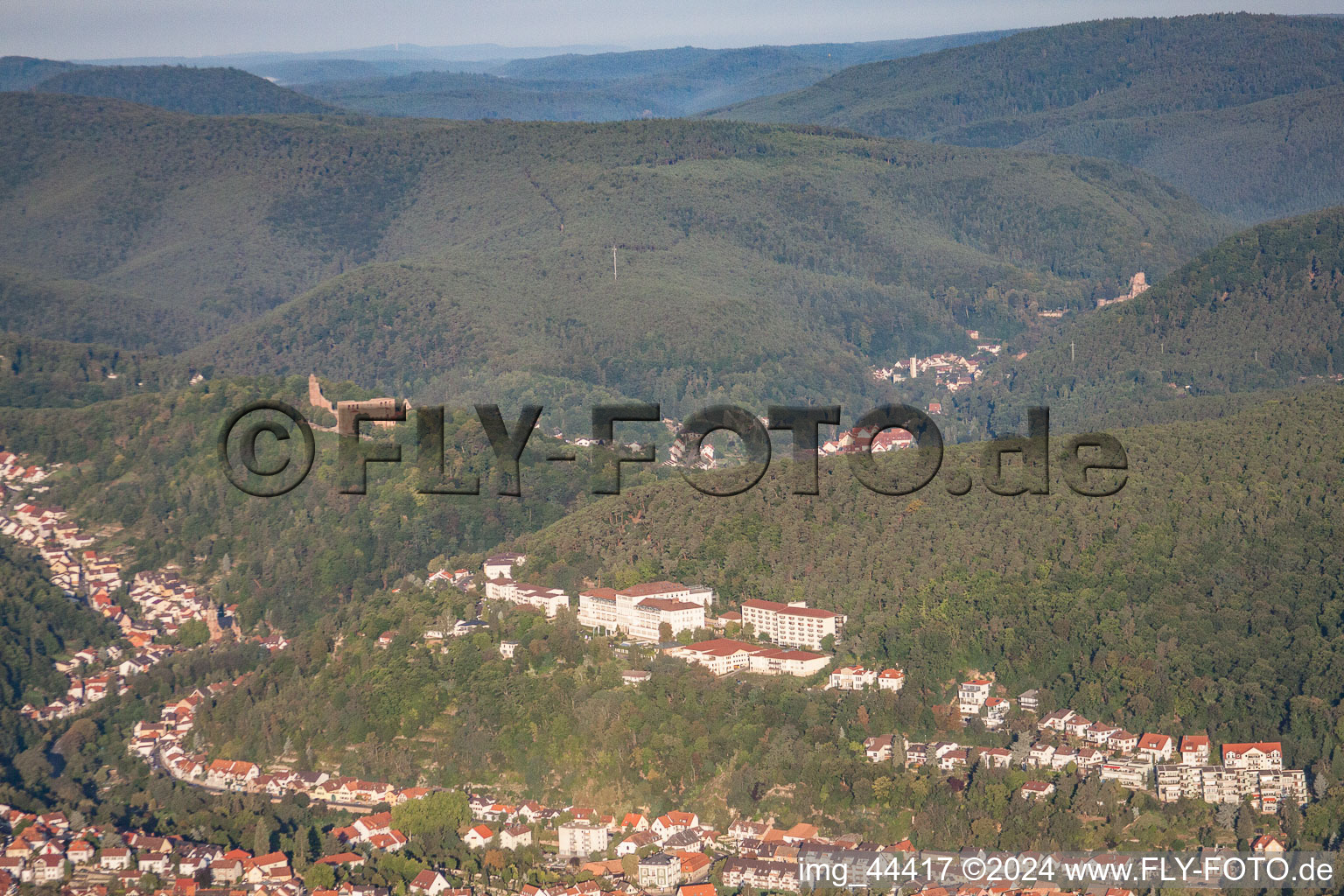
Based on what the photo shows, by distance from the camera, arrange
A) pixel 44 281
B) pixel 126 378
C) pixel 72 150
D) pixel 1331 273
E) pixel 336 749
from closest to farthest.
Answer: pixel 336 749 < pixel 126 378 < pixel 1331 273 < pixel 44 281 < pixel 72 150

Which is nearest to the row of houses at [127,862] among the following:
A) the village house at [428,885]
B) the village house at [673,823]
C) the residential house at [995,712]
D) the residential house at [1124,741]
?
the village house at [428,885]

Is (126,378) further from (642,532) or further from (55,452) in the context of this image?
(642,532)

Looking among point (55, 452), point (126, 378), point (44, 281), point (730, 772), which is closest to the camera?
point (730, 772)

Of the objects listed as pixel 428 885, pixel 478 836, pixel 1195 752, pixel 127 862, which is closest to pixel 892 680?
pixel 1195 752

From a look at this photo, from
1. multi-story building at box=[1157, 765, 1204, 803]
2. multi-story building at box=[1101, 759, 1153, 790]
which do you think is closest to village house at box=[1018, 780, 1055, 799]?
multi-story building at box=[1101, 759, 1153, 790]

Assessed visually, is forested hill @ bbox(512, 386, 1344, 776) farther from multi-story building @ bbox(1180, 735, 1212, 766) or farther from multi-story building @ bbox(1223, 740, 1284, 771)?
multi-story building @ bbox(1180, 735, 1212, 766)

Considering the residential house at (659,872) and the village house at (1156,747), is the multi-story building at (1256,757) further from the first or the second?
the residential house at (659,872)

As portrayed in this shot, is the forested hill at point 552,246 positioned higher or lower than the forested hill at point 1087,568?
higher

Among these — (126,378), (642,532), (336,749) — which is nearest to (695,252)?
(126,378)
